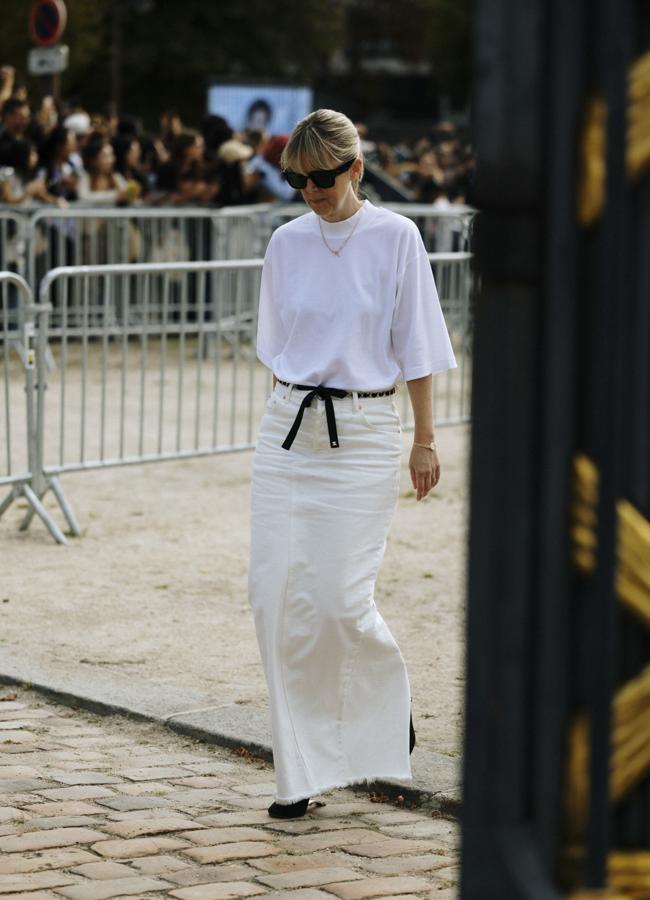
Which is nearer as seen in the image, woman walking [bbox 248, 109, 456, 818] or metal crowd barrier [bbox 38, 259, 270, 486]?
woman walking [bbox 248, 109, 456, 818]

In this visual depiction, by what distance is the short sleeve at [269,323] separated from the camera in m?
4.79

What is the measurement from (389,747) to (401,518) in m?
4.52

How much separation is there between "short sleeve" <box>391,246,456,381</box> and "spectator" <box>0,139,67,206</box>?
1084 cm

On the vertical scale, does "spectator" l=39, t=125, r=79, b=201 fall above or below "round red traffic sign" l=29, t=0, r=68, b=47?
below

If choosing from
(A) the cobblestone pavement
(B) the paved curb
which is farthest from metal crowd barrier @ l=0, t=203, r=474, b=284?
(A) the cobblestone pavement

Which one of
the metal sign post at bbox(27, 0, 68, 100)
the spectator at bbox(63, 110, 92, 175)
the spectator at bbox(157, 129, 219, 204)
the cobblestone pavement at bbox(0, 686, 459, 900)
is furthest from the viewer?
the metal sign post at bbox(27, 0, 68, 100)

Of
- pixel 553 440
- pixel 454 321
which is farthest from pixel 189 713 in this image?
pixel 454 321

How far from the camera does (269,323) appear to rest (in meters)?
4.82

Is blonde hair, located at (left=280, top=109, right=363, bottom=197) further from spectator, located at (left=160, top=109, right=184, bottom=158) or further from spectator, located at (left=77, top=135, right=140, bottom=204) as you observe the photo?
spectator, located at (left=160, top=109, right=184, bottom=158)

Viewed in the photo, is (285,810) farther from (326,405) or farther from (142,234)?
(142,234)

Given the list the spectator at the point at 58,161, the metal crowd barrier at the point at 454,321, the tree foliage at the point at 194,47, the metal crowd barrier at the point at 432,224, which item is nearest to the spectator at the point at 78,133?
the spectator at the point at 58,161

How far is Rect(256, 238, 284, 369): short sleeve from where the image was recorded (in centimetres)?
479

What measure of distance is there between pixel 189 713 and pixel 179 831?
107 centimetres

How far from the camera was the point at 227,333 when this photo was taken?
45.9 feet
